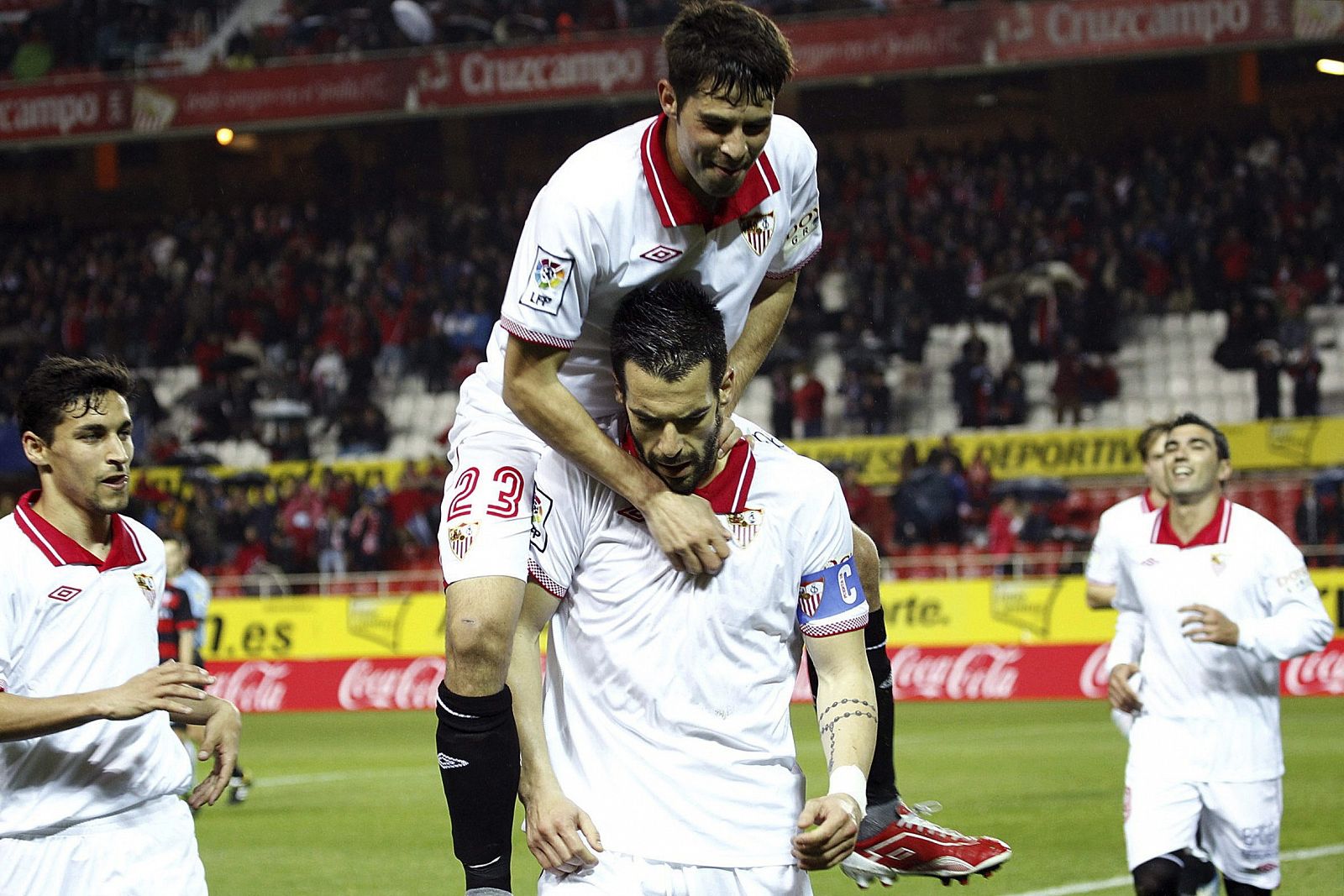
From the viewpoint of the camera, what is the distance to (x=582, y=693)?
3.96 m

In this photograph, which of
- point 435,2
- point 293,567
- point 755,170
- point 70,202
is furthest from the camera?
point 70,202

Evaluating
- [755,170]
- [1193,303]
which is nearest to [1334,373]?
[1193,303]

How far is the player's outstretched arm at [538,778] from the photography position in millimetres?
3820

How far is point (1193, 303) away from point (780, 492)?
22.8 meters

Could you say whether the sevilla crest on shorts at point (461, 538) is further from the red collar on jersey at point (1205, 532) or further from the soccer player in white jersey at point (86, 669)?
the red collar on jersey at point (1205, 532)

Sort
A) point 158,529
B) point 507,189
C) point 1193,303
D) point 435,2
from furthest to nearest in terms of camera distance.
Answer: point 507,189
point 435,2
point 1193,303
point 158,529

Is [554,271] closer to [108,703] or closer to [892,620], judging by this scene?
[108,703]

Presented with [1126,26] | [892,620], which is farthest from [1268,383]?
[892,620]

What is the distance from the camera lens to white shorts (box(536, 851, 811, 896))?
3.83 meters

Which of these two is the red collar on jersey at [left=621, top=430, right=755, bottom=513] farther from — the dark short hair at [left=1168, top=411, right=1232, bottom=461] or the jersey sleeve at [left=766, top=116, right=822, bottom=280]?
the dark short hair at [left=1168, top=411, right=1232, bottom=461]

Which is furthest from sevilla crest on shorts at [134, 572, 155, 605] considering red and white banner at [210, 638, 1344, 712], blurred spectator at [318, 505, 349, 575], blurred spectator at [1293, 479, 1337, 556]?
blurred spectator at [318, 505, 349, 575]

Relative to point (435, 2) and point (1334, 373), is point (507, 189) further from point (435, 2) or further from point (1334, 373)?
point (1334, 373)

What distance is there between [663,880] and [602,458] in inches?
39.0

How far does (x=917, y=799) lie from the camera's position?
12148 millimetres
